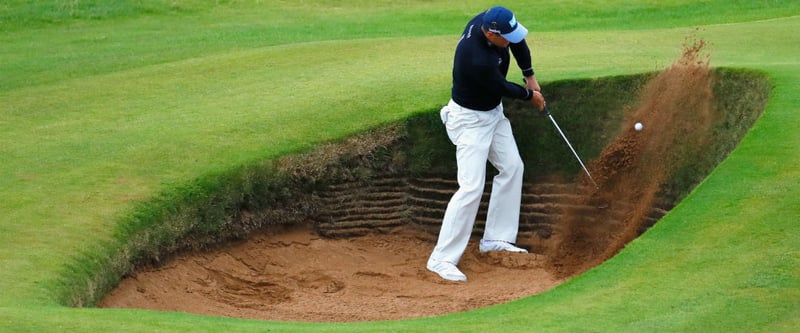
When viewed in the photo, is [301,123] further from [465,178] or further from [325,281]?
[465,178]

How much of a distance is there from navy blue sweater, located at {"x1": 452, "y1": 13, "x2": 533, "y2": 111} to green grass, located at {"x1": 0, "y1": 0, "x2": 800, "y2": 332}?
2.03m

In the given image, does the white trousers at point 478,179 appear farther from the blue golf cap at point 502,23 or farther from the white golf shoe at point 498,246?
the blue golf cap at point 502,23

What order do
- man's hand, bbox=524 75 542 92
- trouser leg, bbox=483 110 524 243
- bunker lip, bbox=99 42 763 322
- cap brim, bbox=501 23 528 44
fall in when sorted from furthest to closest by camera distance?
man's hand, bbox=524 75 542 92
trouser leg, bbox=483 110 524 243
cap brim, bbox=501 23 528 44
bunker lip, bbox=99 42 763 322

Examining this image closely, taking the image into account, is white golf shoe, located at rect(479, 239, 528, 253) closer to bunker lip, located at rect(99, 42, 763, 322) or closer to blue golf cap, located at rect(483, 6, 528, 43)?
bunker lip, located at rect(99, 42, 763, 322)

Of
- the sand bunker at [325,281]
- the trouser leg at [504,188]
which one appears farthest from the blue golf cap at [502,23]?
the sand bunker at [325,281]

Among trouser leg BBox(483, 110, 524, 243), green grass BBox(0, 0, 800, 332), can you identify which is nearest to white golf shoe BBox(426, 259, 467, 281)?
trouser leg BBox(483, 110, 524, 243)

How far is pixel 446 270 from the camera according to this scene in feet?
45.2

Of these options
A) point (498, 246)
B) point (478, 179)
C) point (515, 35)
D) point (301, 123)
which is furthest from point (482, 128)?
point (301, 123)

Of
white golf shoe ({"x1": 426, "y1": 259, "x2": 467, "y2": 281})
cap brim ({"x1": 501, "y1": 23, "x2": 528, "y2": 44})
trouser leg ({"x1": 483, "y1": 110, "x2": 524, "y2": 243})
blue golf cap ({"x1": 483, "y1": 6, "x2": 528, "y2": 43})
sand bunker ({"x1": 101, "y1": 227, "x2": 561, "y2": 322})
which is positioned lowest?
sand bunker ({"x1": 101, "y1": 227, "x2": 561, "y2": 322})

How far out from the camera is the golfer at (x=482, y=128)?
43.9 feet

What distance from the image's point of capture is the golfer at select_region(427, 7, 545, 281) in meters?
13.4

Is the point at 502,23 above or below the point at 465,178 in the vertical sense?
above

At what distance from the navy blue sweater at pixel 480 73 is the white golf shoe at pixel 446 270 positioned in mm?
1724

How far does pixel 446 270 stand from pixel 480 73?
2.16 metres
